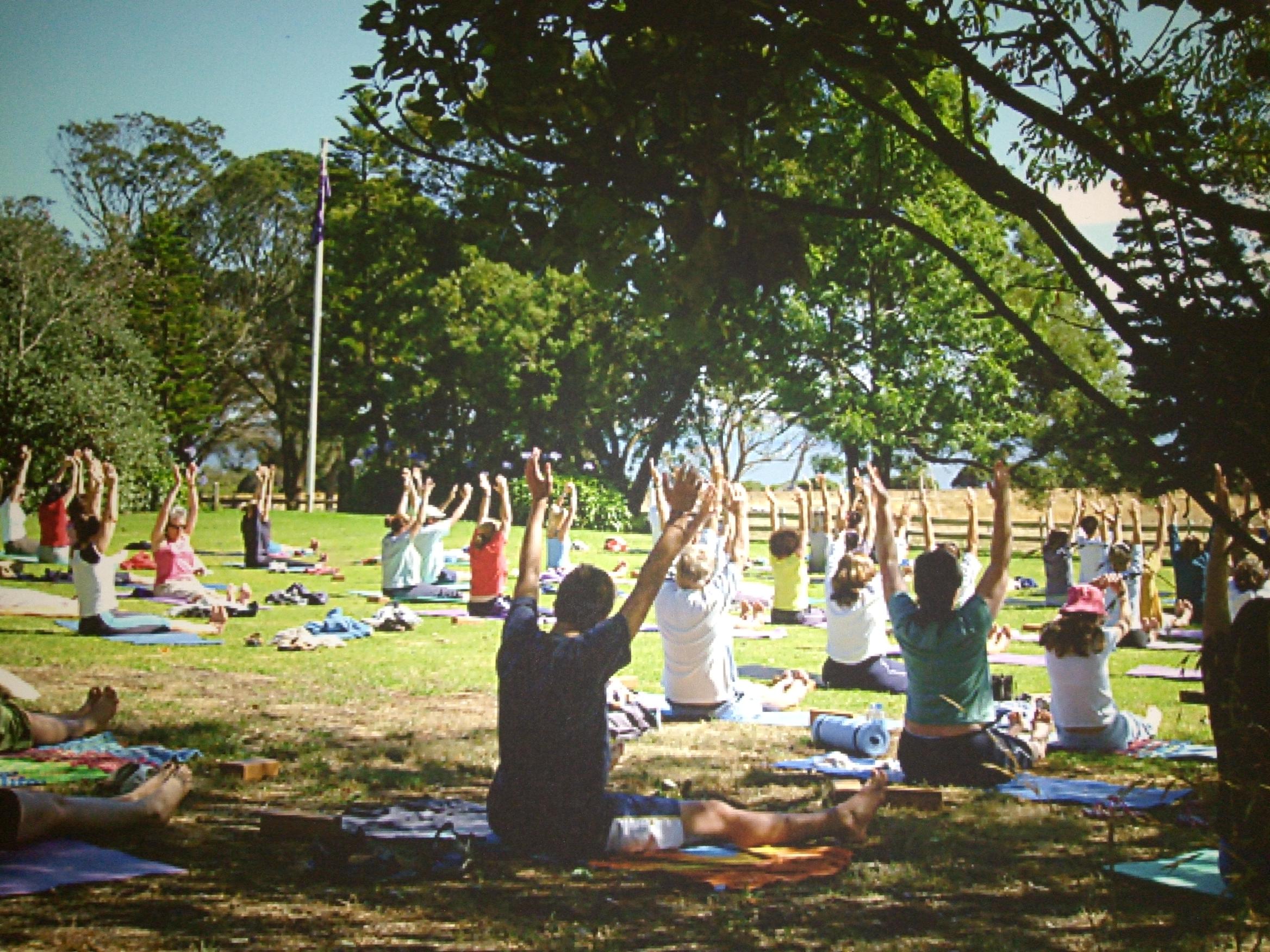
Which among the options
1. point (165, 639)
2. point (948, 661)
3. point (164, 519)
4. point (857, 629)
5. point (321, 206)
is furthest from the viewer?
point (321, 206)

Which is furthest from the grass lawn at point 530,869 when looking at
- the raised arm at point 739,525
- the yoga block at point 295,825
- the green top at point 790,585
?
the green top at point 790,585

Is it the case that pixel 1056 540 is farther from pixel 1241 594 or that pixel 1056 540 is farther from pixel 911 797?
pixel 911 797

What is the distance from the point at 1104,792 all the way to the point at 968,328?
2998cm

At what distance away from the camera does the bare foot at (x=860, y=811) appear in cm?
561

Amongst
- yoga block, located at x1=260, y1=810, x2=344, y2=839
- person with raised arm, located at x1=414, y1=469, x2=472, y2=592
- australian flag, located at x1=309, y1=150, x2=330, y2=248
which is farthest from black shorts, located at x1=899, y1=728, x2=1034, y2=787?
australian flag, located at x1=309, y1=150, x2=330, y2=248

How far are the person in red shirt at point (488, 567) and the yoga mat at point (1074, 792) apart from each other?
9.17 metres

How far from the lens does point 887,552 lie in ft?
22.4

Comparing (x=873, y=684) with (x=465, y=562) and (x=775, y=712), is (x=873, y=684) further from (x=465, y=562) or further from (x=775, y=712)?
(x=465, y=562)

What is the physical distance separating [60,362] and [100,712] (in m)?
24.0

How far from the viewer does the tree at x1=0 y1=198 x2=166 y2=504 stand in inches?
1100

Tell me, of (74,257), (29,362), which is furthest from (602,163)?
(74,257)

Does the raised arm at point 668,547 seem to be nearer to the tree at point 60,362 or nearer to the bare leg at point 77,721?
the bare leg at point 77,721

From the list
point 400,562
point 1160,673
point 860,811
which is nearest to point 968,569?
point 1160,673

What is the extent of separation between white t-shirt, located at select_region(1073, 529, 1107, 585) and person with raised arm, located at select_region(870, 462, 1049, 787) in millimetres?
9593
